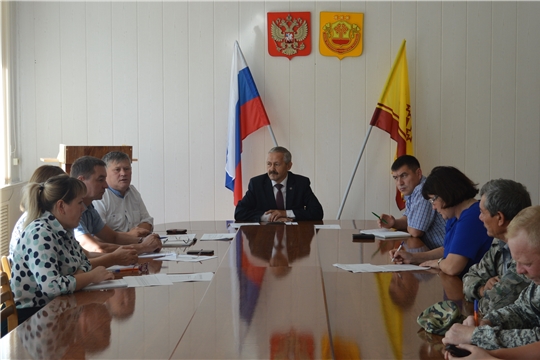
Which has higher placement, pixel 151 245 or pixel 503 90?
pixel 503 90

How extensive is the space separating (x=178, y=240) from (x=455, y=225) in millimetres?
1710

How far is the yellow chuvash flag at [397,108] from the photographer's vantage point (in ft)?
19.1

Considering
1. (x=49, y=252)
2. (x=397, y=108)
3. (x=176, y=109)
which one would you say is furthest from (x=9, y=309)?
(x=397, y=108)

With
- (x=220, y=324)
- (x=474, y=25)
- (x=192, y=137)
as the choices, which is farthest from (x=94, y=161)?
(x=474, y=25)

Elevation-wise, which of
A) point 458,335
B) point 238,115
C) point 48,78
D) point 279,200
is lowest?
point 458,335

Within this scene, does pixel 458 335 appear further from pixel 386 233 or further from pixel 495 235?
pixel 386 233

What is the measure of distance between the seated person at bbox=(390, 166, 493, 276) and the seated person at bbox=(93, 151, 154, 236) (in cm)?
199

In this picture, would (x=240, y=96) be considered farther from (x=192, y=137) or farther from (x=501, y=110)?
(x=501, y=110)

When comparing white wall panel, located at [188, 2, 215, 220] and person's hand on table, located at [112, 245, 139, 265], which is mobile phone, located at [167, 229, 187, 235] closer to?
person's hand on table, located at [112, 245, 139, 265]

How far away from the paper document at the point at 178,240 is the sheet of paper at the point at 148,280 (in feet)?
3.13

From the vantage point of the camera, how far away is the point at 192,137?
20.2 ft

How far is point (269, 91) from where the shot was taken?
239 inches

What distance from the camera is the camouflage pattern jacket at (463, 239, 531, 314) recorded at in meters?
2.11

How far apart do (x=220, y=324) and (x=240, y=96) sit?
4177mm
